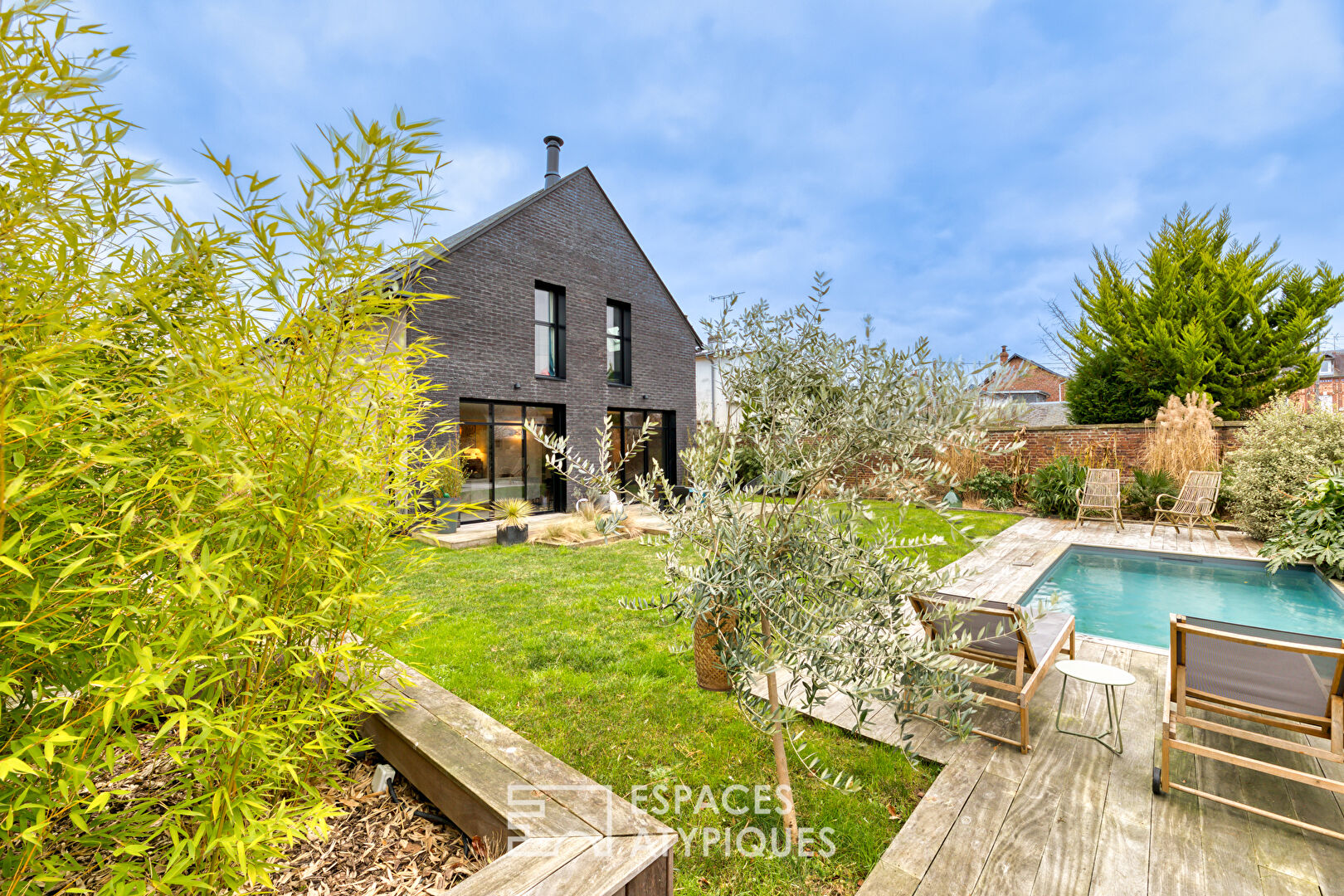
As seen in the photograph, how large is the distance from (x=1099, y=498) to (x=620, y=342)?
982 cm

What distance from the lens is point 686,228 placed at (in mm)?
36156

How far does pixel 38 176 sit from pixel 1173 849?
3.93 m

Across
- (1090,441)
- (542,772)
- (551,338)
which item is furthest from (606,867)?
(1090,441)

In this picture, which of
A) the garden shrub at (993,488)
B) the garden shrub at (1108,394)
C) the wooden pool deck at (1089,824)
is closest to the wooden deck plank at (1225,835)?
the wooden pool deck at (1089,824)

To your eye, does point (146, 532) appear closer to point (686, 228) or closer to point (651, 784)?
point (651, 784)

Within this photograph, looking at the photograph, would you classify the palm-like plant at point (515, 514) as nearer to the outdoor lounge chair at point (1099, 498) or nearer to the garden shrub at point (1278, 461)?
the outdoor lounge chair at point (1099, 498)

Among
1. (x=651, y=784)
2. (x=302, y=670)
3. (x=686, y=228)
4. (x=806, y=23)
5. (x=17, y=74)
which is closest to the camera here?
(x=17, y=74)

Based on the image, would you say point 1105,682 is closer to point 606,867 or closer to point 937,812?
point 937,812

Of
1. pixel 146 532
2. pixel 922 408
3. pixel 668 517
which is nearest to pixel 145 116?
pixel 146 532

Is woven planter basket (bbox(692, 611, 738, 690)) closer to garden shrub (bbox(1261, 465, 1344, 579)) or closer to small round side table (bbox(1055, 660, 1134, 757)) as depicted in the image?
small round side table (bbox(1055, 660, 1134, 757))

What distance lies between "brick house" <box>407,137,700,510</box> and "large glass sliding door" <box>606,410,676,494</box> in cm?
5

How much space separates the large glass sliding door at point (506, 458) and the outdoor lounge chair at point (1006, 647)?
24.5 feet

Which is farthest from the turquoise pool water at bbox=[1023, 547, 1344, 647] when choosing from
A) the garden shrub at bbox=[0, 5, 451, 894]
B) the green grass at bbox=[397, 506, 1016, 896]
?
the garden shrub at bbox=[0, 5, 451, 894]

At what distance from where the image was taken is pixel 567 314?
419 inches
